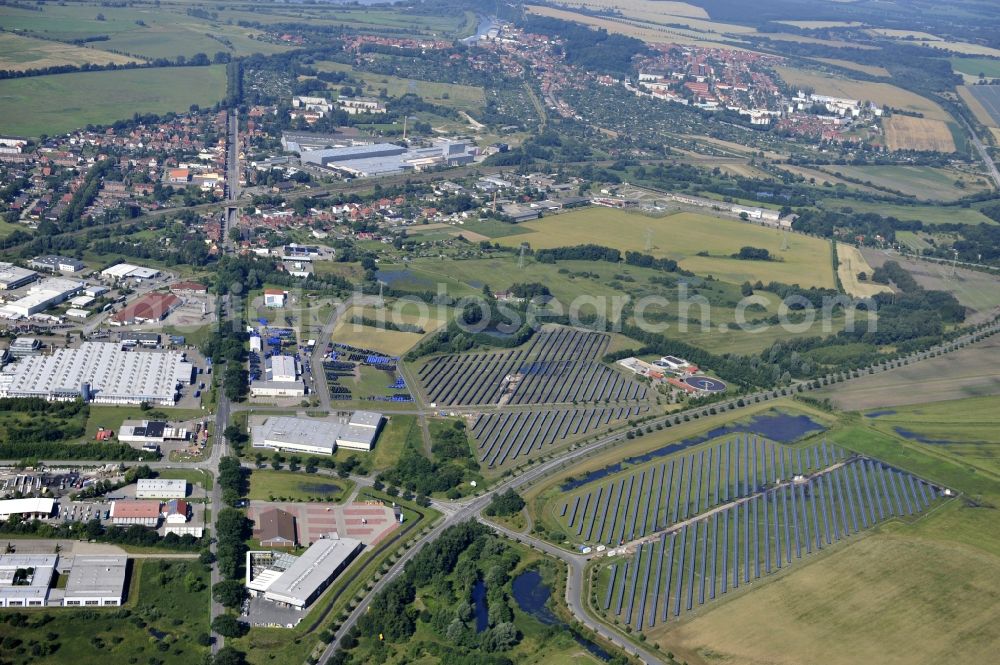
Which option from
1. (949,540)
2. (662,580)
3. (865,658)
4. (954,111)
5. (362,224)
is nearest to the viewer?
(865,658)

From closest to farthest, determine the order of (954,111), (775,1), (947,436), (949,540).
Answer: (949,540), (947,436), (954,111), (775,1)

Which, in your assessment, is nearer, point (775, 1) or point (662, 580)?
point (662, 580)

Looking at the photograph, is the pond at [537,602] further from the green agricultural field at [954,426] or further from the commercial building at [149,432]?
the green agricultural field at [954,426]

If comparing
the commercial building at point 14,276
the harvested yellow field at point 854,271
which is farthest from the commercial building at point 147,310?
the harvested yellow field at point 854,271

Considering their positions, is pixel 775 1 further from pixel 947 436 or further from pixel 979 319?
pixel 947 436

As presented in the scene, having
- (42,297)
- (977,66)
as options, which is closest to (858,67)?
(977,66)

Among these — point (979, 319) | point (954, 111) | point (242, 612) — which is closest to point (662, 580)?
point (242, 612)

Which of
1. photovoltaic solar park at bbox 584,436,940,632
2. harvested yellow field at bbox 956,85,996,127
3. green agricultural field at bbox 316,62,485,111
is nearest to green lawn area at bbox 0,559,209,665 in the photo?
photovoltaic solar park at bbox 584,436,940,632

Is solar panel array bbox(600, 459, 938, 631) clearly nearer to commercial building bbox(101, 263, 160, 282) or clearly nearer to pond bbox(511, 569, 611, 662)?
pond bbox(511, 569, 611, 662)
